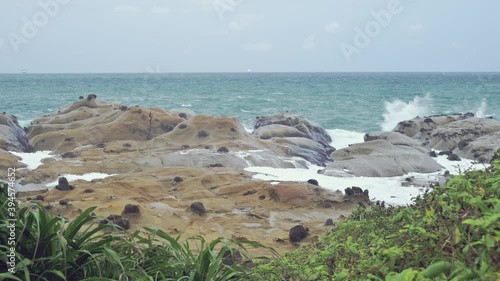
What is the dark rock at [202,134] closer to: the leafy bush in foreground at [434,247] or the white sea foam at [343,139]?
the white sea foam at [343,139]

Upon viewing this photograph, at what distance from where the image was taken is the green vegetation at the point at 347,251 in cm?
242

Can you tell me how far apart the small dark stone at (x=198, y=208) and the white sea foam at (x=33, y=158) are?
670cm

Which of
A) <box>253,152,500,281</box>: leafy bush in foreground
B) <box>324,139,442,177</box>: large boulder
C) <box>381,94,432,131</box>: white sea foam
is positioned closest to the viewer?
<box>253,152,500,281</box>: leafy bush in foreground

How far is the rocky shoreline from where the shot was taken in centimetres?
958

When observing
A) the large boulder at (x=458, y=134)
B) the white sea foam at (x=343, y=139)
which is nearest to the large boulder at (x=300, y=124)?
the white sea foam at (x=343, y=139)

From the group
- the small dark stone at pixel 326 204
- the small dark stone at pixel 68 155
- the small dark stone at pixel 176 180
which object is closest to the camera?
the small dark stone at pixel 326 204

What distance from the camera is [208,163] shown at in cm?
1482

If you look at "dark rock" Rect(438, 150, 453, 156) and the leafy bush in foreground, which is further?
"dark rock" Rect(438, 150, 453, 156)

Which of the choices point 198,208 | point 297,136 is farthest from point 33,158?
point 297,136

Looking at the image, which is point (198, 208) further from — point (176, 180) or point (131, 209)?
point (176, 180)

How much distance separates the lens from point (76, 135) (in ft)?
62.2

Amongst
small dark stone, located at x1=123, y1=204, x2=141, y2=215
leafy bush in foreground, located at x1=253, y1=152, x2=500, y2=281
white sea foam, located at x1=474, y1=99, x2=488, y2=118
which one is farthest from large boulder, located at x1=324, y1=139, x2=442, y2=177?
white sea foam, located at x1=474, y1=99, x2=488, y2=118

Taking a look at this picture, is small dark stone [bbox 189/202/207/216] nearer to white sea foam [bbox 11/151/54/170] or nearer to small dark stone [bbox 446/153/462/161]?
white sea foam [bbox 11/151/54/170]

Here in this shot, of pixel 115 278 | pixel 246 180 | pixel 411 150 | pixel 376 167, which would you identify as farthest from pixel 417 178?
pixel 115 278
